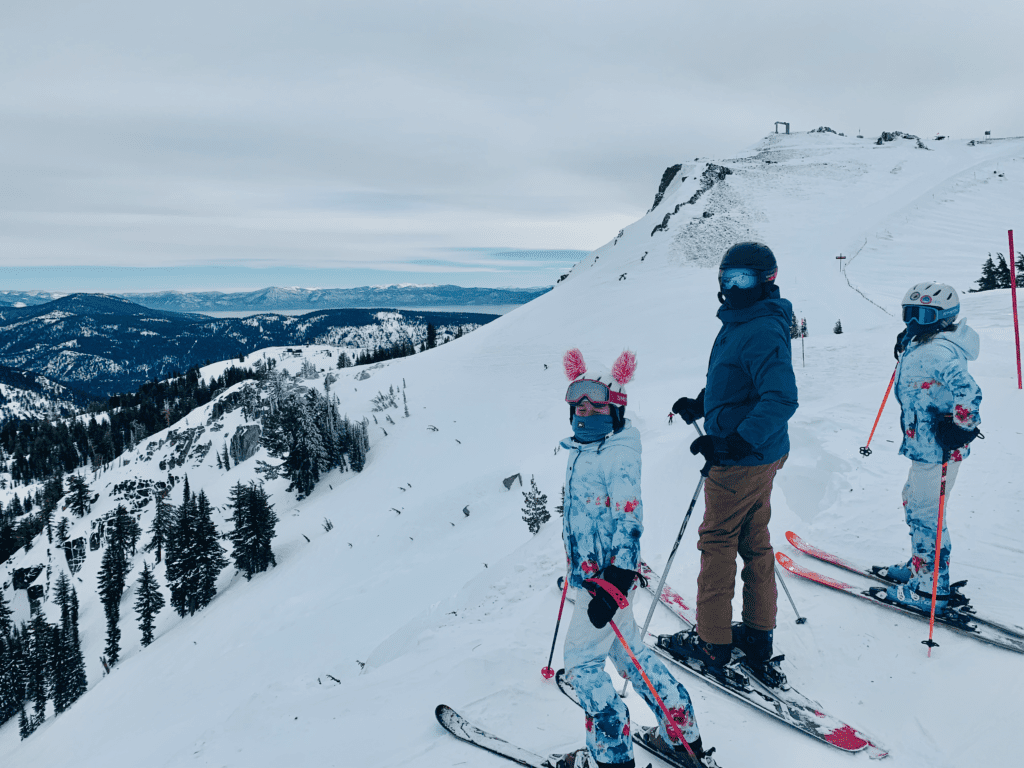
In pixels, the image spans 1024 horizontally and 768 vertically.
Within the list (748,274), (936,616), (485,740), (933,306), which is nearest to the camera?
(748,274)

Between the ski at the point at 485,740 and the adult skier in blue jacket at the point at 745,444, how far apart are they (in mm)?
1673

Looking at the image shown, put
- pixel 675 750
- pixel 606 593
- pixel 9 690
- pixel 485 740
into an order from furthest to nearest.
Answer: pixel 9 690 < pixel 485 740 < pixel 675 750 < pixel 606 593

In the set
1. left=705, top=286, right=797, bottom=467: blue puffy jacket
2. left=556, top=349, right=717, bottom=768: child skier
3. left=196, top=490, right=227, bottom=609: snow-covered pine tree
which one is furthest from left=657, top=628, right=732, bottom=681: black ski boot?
left=196, top=490, right=227, bottom=609: snow-covered pine tree

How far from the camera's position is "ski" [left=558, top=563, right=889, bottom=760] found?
11.8 feet

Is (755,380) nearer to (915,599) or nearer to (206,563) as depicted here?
(915,599)

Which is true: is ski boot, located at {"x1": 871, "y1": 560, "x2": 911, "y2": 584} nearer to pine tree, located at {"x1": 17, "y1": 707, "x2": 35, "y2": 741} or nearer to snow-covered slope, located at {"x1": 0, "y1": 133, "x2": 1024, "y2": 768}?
snow-covered slope, located at {"x1": 0, "y1": 133, "x2": 1024, "y2": 768}

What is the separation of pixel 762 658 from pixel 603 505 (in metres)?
2.31

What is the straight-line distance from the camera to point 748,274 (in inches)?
151

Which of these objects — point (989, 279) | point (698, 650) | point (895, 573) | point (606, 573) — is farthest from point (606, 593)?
point (989, 279)

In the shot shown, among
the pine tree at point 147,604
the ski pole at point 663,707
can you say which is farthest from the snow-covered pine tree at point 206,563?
the ski pole at point 663,707

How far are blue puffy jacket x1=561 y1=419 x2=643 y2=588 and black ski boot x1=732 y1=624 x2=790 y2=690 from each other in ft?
6.18

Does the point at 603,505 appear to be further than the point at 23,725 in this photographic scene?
No

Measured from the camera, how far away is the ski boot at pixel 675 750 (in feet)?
10.9

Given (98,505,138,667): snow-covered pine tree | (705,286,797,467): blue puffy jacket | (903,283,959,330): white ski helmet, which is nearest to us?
(705,286,797,467): blue puffy jacket
